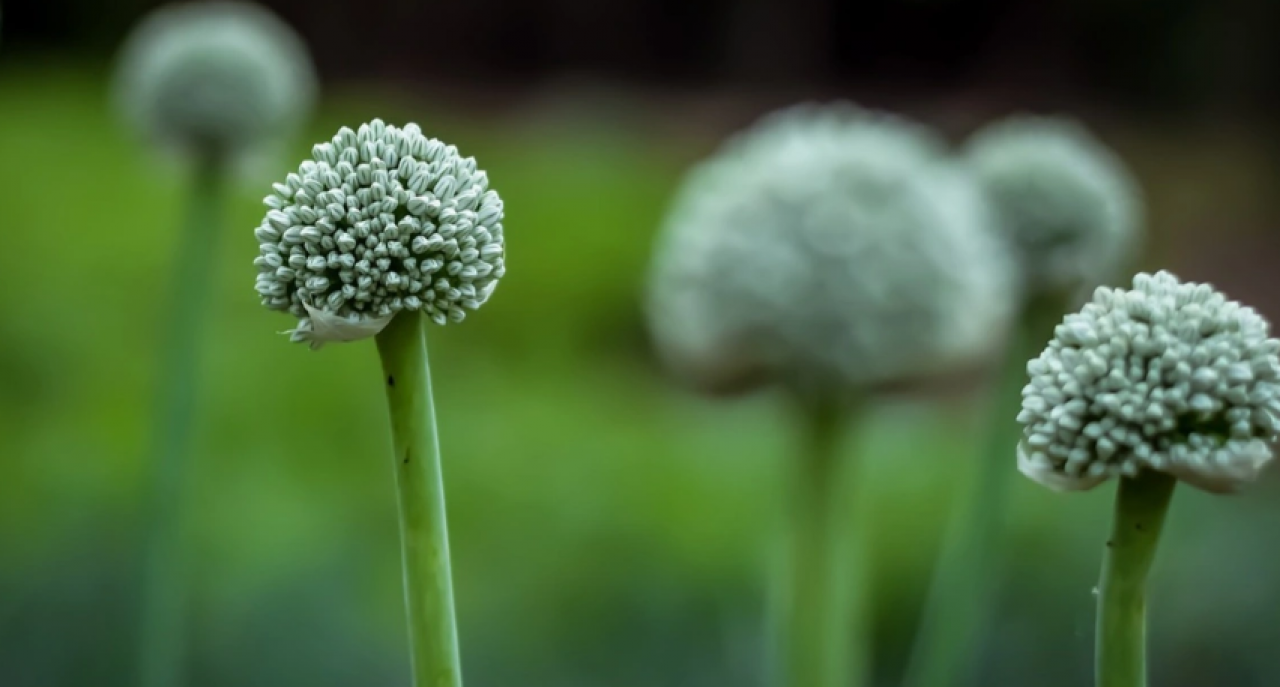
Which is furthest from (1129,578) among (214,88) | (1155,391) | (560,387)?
(560,387)

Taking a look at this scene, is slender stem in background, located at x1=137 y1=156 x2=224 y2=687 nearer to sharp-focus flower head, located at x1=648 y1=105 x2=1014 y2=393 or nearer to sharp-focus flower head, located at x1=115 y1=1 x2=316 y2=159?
sharp-focus flower head, located at x1=115 y1=1 x2=316 y2=159

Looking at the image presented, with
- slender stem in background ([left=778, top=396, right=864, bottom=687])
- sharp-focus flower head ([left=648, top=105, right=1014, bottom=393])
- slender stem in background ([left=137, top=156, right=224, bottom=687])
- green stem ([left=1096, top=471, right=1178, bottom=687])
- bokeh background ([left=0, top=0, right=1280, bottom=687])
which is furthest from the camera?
bokeh background ([left=0, top=0, right=1280, bottom=687])

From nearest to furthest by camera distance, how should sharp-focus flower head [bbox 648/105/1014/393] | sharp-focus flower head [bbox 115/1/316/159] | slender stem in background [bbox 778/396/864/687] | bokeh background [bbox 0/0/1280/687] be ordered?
slender stem in background [bbox 778/396/864/687] < sharp-focus flower head [bbox 648/105/1014/393] < sharp-focus flower head [bbox 115/1/316/159] < bokeh background [bbox 0/0/1280/687]

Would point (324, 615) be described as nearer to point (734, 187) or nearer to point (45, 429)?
point (45, 429)

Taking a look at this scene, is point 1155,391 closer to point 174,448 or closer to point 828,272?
point 828,272

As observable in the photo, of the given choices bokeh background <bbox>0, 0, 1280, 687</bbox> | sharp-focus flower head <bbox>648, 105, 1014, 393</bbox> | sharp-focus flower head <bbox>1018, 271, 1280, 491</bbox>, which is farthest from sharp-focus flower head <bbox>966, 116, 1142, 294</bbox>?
sharp-focus flower head <bbox>1018, 271, 1280, 491</bbox>

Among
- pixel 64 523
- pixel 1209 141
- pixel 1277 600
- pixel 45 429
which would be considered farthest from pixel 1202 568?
pixel 1209 141

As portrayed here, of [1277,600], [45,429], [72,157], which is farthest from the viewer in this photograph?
[72,157]
